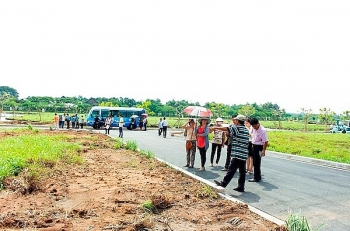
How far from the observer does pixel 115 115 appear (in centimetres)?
3731

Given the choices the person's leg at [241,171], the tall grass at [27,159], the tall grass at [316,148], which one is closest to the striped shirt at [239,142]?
the person's leg at [241,171]

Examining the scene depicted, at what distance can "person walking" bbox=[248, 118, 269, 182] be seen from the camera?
845 cm

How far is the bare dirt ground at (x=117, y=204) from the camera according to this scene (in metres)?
4.81

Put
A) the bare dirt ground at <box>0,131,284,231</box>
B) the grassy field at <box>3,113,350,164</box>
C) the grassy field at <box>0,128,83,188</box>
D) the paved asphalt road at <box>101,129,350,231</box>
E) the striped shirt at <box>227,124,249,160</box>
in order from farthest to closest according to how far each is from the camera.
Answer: the grassy field at <box>3,113,350,164</box> → the grassy field at <box>0,128,83,188</box> → the striped shirt at <box>227,124,249,160</box> → the paved asphalt road at <box>101,129,350,231</box> → the bare dirt ground at <box>0,131,284,231</box>

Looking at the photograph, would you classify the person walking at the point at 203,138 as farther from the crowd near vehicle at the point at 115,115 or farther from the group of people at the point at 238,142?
the crowd near vehicle at the point at 115,115

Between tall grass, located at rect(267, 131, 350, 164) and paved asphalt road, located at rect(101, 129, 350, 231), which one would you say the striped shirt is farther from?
tall grass, located at rect(267, 131, 350, 164)

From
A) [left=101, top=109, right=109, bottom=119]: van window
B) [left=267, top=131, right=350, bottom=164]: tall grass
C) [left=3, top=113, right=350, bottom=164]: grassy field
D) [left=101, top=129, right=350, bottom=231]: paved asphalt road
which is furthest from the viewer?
[left=101, top=109, right=109, bottom=119]: van window

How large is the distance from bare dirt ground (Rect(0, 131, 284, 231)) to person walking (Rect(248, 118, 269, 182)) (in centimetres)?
187

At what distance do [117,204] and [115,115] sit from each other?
32.1m

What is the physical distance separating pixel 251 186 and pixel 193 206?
8.21ft

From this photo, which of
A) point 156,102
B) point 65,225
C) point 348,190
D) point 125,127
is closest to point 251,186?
point 348,190

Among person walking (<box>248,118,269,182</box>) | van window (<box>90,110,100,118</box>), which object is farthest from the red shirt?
van window (<box>90,110,100,118</box>)

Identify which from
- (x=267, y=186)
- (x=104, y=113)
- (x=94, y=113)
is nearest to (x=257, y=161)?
(x=267, y=186)

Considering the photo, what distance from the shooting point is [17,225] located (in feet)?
15.2
